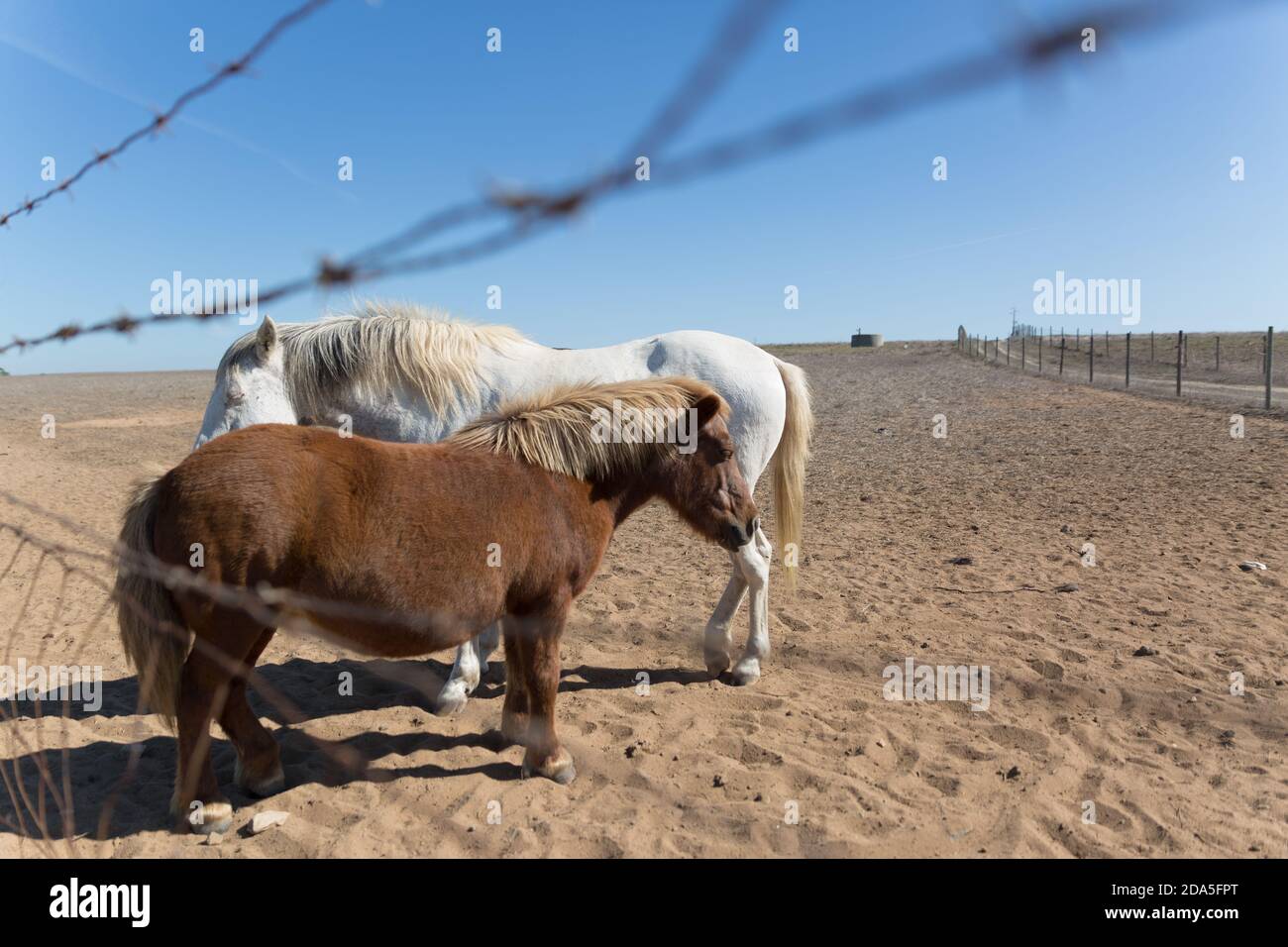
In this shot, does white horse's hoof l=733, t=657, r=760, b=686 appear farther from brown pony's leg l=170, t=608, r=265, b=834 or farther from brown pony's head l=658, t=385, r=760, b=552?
brown pony's leg l=170, t=608, r=265, b=834

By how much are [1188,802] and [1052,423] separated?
14.1 metres

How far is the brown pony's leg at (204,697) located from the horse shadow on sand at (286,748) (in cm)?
22

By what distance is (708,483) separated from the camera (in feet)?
13.3

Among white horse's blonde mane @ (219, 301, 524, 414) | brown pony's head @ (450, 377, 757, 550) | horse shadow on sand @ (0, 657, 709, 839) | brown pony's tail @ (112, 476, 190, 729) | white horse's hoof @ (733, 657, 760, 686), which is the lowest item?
horse shadow on sand @ (0, 657, 709, 839)

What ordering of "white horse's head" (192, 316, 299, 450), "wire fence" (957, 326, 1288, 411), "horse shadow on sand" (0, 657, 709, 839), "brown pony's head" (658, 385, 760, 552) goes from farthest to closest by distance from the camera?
"wire fence" (957, 326, 1288, 411)
"white horse's head" (192, 316, 299, 450)
"brown pony's head" (658, 385, 760, 552)
"horse shadow on sand" (0, 657, 709, 839)

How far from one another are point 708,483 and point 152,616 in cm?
263

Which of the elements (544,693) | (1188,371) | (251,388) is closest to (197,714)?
(544,693)

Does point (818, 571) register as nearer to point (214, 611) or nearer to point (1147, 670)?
point (1147, 670)

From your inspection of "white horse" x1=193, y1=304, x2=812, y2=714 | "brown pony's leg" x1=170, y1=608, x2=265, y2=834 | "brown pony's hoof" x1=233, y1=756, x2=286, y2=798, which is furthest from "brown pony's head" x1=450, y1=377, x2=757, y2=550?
"brown pony's hoof" x1=233, y1=756, x2=286, y2=798

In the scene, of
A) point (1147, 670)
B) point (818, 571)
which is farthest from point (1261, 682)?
point (818, 571)

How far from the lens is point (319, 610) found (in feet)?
10.3

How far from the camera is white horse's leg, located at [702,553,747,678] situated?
509 cm

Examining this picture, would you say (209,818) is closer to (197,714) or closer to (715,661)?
(197,714)

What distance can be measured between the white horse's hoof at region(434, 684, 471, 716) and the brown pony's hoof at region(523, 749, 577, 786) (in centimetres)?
95
